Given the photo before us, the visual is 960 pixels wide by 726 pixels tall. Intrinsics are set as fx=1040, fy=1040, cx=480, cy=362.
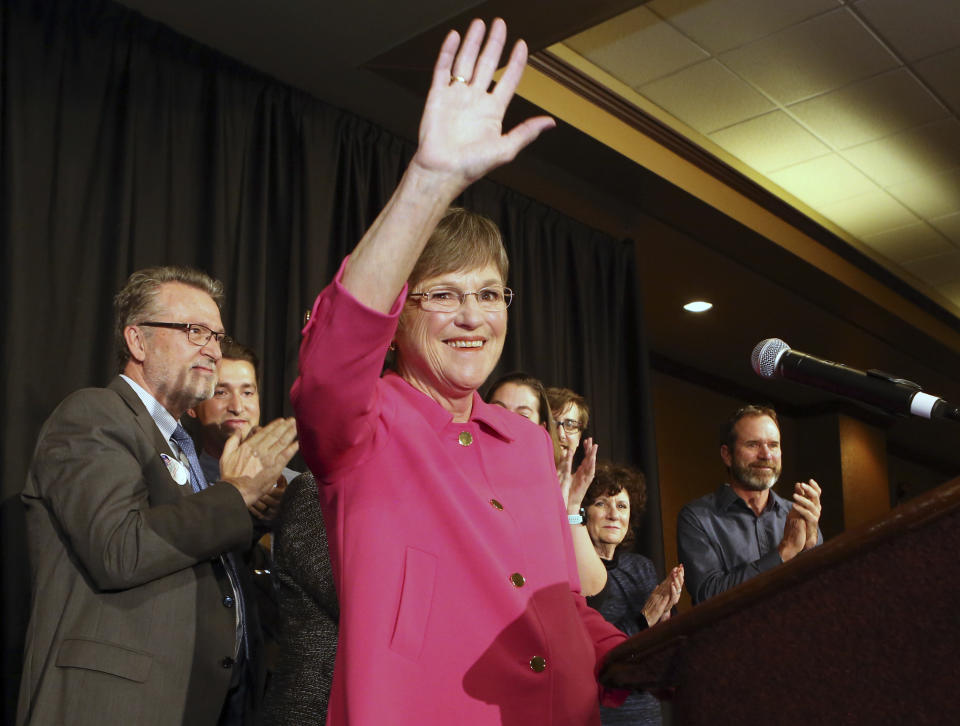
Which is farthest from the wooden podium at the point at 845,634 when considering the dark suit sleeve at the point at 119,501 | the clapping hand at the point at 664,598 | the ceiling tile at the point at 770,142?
the ceiling tile at the point at 770,142

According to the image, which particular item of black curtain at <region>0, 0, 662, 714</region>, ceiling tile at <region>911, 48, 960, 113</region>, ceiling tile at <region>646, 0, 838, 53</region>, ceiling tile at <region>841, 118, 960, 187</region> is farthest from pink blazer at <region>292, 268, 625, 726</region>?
ceiling tile at <region>841, 118, 960, 187</region>

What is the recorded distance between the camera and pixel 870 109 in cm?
505

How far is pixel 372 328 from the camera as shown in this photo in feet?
3.58

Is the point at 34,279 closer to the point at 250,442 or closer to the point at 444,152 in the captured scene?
the point at 250,442

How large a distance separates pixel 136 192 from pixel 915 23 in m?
3.20

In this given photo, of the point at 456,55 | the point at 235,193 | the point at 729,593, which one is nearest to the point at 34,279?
the point at 235,193

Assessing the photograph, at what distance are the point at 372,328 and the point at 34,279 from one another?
2.48 metres

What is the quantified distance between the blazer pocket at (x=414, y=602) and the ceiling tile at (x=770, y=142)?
4385 mm

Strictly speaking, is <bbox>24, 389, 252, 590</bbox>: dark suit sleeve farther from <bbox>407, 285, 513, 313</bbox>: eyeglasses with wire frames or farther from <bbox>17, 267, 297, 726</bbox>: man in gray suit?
<bbox>407, 285, 513, 313</bbox>: eyeglasses with wire frames

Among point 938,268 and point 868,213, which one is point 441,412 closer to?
point 868,213

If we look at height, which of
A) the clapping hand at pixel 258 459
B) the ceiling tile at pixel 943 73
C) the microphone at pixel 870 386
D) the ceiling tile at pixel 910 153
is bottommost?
the microphone at pixel 870 386

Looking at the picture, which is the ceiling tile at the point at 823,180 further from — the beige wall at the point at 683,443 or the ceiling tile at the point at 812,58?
the beige wall at the point at 683,443

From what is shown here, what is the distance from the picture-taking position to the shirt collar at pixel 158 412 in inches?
96.5

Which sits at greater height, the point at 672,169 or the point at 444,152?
the point at 672,169
